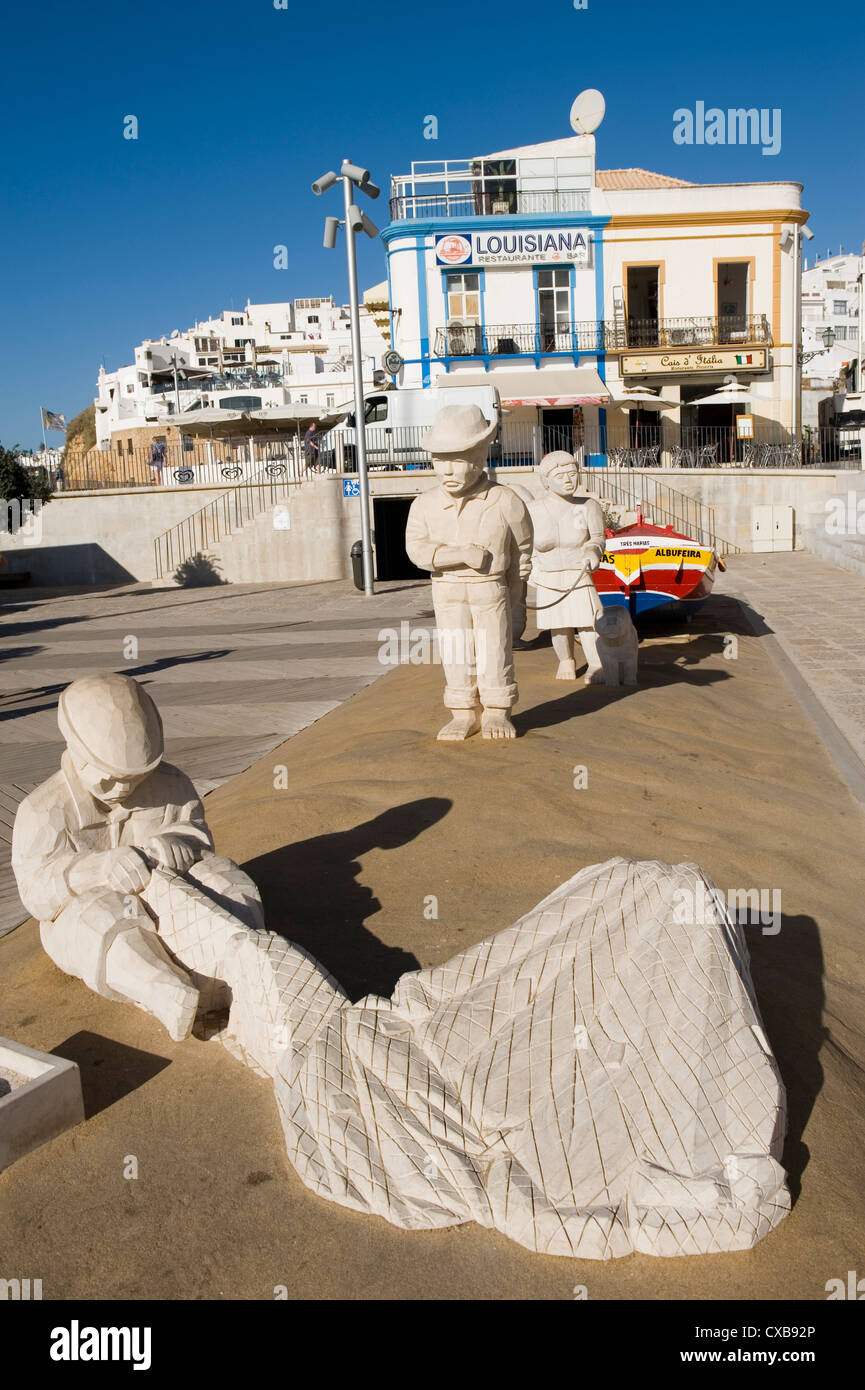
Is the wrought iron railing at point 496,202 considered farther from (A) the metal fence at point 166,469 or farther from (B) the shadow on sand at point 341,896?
(B) the shadow on sand at point 341,896

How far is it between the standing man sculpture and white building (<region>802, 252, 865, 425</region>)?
37779 mm

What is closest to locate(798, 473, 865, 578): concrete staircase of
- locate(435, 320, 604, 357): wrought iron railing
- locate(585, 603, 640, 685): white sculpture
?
locate(435, 320, 604, 357): wrought iron railing

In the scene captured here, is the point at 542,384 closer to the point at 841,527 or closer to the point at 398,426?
the point at 398,426

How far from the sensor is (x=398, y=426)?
2700 centimetres

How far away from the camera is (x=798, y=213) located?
102 ft

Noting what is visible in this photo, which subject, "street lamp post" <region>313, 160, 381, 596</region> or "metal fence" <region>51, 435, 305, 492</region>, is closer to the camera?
"street lamp post" <region>313, 160, 381, 596</region>

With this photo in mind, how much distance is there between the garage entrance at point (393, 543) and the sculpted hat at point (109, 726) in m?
23.7

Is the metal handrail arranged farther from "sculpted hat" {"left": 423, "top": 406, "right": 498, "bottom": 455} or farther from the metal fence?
"sculpted hat" {"left": 423, "top": 406, "right": 498, "bottom": 455}

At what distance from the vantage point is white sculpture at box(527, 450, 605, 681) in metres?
9.55

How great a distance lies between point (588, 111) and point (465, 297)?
21.9 ft

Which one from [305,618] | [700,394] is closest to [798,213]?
[700,394]

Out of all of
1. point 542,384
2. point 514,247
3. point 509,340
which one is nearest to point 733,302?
point 514,247

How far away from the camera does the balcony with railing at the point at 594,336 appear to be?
31.5m
